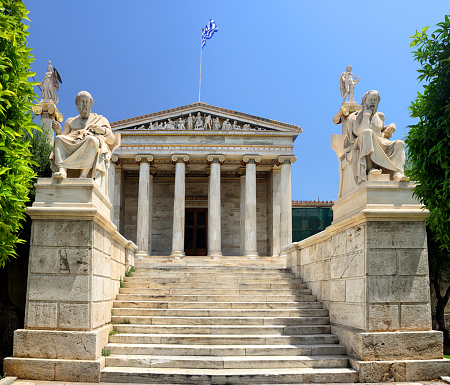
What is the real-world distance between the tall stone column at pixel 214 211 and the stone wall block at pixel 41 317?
15.9 m

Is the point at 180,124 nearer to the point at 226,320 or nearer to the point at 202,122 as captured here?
the point at 202,122

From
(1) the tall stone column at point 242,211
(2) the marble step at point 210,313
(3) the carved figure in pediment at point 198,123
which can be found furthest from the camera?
(1) the tall stone column at point 242,211

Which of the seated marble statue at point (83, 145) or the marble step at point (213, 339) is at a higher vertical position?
the seated marble statue at point (83, 145)

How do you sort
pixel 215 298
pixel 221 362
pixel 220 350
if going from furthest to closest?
pixel 215 298, pixel 220 350, pixel 221 362

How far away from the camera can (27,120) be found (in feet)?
22.9

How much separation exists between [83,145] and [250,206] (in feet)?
54.2

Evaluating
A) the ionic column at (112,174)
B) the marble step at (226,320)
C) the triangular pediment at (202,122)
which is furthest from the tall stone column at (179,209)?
the marble step at (226,320)

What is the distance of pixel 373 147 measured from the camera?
323 inches

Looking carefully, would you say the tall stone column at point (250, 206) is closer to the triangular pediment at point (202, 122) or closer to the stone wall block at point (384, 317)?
the triangular pediment at point (202, 122)

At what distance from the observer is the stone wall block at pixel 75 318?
24.9 ft

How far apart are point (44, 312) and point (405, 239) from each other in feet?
21.0

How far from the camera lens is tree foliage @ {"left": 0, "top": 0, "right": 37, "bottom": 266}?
20.6 ft

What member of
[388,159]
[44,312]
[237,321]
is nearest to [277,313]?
[237,321]

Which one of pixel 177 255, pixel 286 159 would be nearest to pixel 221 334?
pixel 177 255
